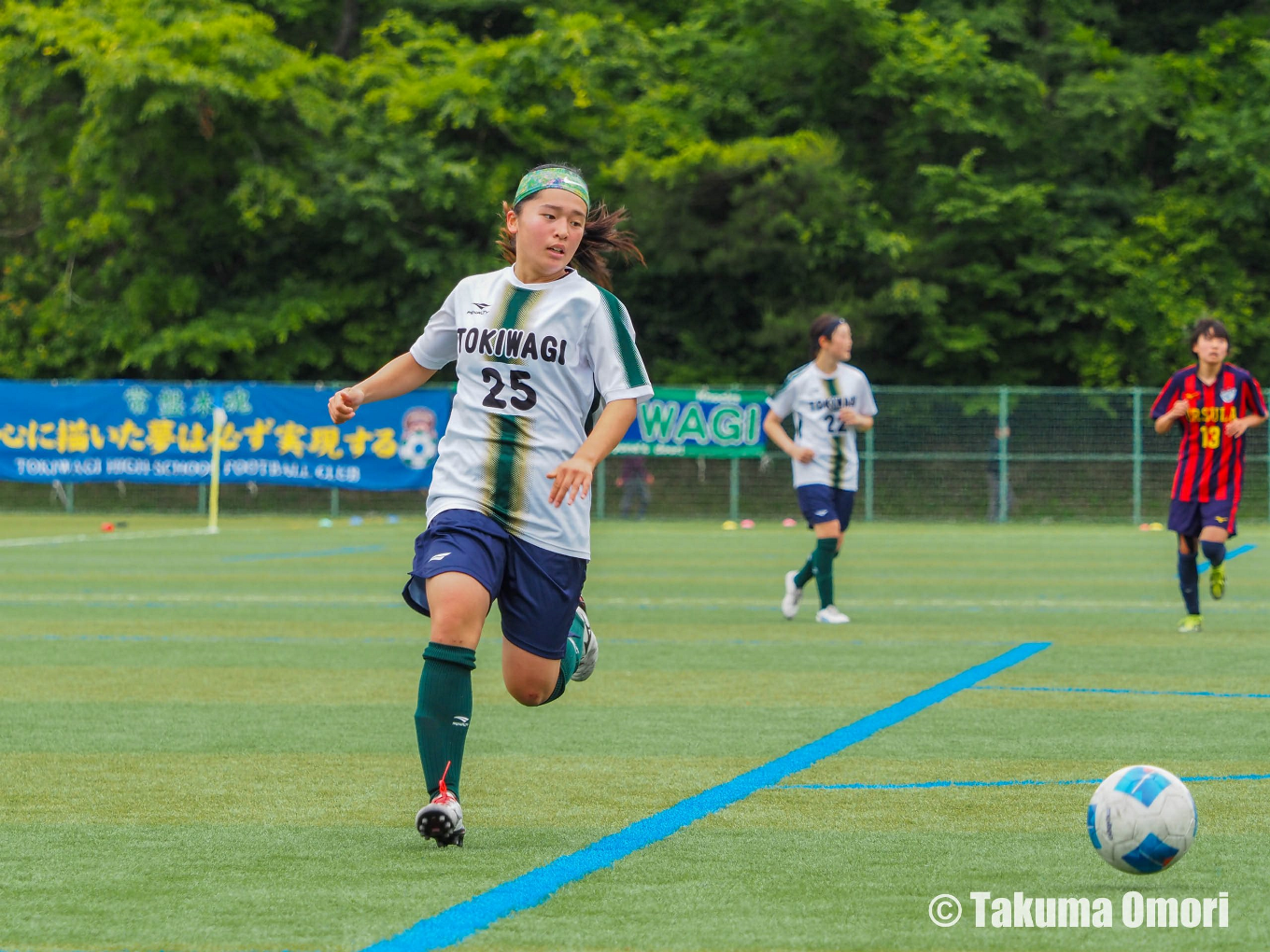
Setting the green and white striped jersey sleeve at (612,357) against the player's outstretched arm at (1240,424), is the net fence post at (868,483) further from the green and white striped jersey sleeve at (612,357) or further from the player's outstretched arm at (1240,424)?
the green and white striped jersey sleeve at (612,357)

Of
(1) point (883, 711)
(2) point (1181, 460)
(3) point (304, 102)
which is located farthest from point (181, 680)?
(3) point (304, 102)

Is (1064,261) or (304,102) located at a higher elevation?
(304,102)

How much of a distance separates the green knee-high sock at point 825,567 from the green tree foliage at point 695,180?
22.2 meters

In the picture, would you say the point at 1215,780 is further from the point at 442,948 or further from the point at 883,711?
the point at 442,948

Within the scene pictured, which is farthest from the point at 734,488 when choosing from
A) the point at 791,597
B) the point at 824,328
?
the point at 824,328

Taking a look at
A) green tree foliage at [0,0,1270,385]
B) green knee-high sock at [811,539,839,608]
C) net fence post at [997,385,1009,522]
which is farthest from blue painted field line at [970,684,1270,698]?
green tree foliage at [0,0,1270,385]

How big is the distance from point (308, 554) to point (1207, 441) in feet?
39.3

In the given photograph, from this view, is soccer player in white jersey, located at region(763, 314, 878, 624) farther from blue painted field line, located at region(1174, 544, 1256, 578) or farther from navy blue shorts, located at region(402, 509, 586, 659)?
blue painted field line, located at region(1174, 544, 1256, 578)

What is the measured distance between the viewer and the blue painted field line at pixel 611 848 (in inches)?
151

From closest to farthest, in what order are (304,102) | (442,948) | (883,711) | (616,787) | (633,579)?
(442,948) → (616,787) → (883,711) → (633,579) → (304,102)

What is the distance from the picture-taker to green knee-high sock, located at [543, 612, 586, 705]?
18.1ft

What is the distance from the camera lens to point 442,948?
12.1ft

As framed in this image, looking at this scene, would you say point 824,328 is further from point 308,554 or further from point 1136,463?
point 1136,463

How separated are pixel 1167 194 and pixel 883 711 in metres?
31.4
